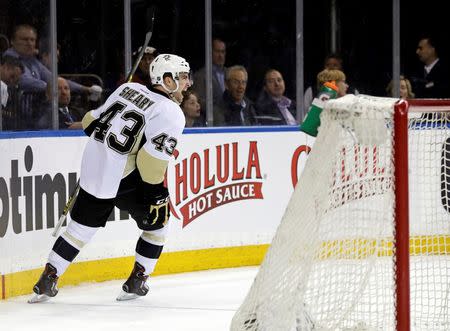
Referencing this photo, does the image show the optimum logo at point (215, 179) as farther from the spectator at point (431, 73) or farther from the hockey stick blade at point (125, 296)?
the spectator at point (431, 73)

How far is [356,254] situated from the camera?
13.2ft

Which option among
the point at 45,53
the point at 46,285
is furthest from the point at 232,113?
the point at 46,285

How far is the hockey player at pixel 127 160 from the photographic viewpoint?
17.7 feet

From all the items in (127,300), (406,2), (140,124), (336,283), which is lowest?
(127,300)

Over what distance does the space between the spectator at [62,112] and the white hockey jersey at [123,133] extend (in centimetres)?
77

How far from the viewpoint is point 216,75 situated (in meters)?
7.31

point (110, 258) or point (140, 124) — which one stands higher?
point (140, 124)

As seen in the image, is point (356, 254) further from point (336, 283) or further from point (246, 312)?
point (246, 312)

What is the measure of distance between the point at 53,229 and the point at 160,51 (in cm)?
153

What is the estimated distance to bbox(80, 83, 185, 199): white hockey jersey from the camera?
17.8 ft

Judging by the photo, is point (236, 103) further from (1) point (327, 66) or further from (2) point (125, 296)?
(2) point (125, 296)

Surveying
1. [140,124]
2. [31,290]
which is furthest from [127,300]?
[140,124]

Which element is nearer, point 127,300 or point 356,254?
point 356,254

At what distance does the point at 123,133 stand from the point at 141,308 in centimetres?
78
